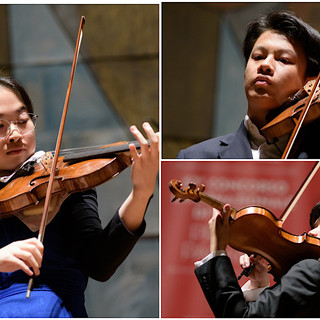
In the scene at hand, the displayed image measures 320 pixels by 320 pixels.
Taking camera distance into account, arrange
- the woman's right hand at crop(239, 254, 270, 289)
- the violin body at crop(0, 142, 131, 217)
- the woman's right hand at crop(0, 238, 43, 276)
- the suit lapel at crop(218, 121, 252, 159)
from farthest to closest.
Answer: the suit lapel at crop(218, 121, 252, 159) → the woman's right hand at crop(239, 254, 270, 289) → the violin body at crop(0, 142, 131, 217) → the woman's right hand at crop(0, 238, 43, 276)

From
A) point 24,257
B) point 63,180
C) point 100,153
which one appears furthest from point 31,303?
point 100,153

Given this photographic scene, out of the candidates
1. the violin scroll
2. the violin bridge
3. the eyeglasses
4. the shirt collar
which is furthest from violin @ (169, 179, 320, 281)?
the eyeglasses

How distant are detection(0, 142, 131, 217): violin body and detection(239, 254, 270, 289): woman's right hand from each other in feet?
1.63

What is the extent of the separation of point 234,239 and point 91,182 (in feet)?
1.54

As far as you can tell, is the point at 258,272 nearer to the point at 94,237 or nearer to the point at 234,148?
the point at 234,148

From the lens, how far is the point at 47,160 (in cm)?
204

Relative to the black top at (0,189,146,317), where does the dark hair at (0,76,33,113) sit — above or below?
above

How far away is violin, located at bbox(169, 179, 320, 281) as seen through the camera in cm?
191

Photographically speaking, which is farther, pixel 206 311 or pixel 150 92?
pixel 150 92

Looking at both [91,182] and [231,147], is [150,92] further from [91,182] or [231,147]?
[91,182]

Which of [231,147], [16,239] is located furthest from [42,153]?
[231,147]

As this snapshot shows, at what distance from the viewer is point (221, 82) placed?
8.13 feet

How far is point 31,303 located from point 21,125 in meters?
0.58

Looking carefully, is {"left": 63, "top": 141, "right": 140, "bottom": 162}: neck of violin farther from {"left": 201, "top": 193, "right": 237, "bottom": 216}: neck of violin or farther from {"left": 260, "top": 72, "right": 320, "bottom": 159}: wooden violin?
{"left": 260, "top": 72, "right": 320, "bottom": 159}: wooden violin
